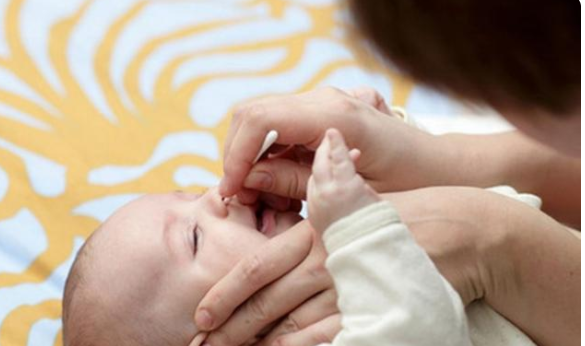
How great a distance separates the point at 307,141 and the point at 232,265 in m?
0.17

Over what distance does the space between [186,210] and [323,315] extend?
0.79 feet

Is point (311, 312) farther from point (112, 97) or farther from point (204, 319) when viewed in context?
point (112, 97)

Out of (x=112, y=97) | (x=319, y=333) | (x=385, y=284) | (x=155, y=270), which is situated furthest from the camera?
(x=112, y=97)

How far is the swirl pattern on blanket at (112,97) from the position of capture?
58.6 inches

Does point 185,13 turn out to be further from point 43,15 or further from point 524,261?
point 524,261

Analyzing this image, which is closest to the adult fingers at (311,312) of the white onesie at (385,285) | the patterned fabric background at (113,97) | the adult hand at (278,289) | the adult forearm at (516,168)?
the adult hand at (278,289)

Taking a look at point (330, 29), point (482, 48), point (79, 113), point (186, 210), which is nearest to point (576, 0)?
point (482, 48)

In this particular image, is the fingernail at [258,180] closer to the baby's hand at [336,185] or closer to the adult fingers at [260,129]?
the adult fingers at [260,129]

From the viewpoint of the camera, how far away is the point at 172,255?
113 cm

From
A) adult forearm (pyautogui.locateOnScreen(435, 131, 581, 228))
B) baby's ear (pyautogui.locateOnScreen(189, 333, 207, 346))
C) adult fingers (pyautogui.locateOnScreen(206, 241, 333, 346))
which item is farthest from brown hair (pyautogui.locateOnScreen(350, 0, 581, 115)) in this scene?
adult forearm (pyautogui.locateOnScreen(435, 131, 581, 228))

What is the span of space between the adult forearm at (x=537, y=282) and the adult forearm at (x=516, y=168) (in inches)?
8.4

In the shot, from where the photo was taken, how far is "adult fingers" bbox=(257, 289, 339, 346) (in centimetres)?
104

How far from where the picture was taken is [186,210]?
1.18 meters

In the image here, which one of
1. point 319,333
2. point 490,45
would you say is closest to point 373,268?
point 319,333
